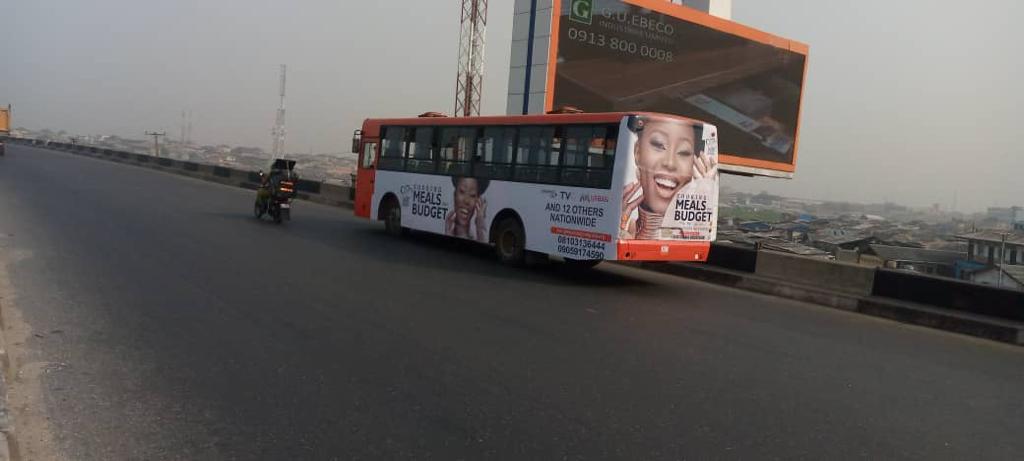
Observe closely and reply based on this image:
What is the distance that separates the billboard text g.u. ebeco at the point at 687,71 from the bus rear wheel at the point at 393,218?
33.8ft

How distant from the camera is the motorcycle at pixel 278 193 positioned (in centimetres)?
1644

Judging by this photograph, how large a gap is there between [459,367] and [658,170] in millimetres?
5976

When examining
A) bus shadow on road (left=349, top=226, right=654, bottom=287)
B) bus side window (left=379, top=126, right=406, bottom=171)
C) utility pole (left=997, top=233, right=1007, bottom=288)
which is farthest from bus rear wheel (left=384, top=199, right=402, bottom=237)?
utility pole (left=997, top=233, right=1007, bottom=288)

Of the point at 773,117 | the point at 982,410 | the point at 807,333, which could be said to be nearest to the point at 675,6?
the point at 773,117

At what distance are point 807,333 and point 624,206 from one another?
312 cm

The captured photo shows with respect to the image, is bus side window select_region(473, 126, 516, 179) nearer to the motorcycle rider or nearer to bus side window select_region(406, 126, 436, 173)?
bus side window select_region(406, 126, 436, 173)

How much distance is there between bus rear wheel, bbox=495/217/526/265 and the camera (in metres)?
12.3

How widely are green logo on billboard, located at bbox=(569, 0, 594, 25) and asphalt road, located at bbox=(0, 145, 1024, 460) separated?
53.6ft

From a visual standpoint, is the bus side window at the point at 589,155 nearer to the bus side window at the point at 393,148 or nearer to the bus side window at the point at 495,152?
the bus side window at the point at 495,152

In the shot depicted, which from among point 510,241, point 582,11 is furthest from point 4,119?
point 510,241

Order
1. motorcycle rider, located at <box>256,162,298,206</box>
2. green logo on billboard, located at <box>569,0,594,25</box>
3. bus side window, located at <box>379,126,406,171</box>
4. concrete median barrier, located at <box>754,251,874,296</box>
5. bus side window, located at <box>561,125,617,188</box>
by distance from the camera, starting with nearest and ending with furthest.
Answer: bus side window, located at <box>561,125,617,188</box> < concrete median barrier, located at <box>754,251,874,296</box> < bus side window, located at <box>379,126,406,171</box> < motorcycle rider, located at <box>256,162,298,206</box> < green logo on billboard, located at <box>569,0,594,25</box>

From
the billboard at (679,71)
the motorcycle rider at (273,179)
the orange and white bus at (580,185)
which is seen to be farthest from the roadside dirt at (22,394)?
the billboard at (679,71)

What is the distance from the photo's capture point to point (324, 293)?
8.48 meters

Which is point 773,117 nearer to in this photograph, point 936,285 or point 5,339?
point 936,285
